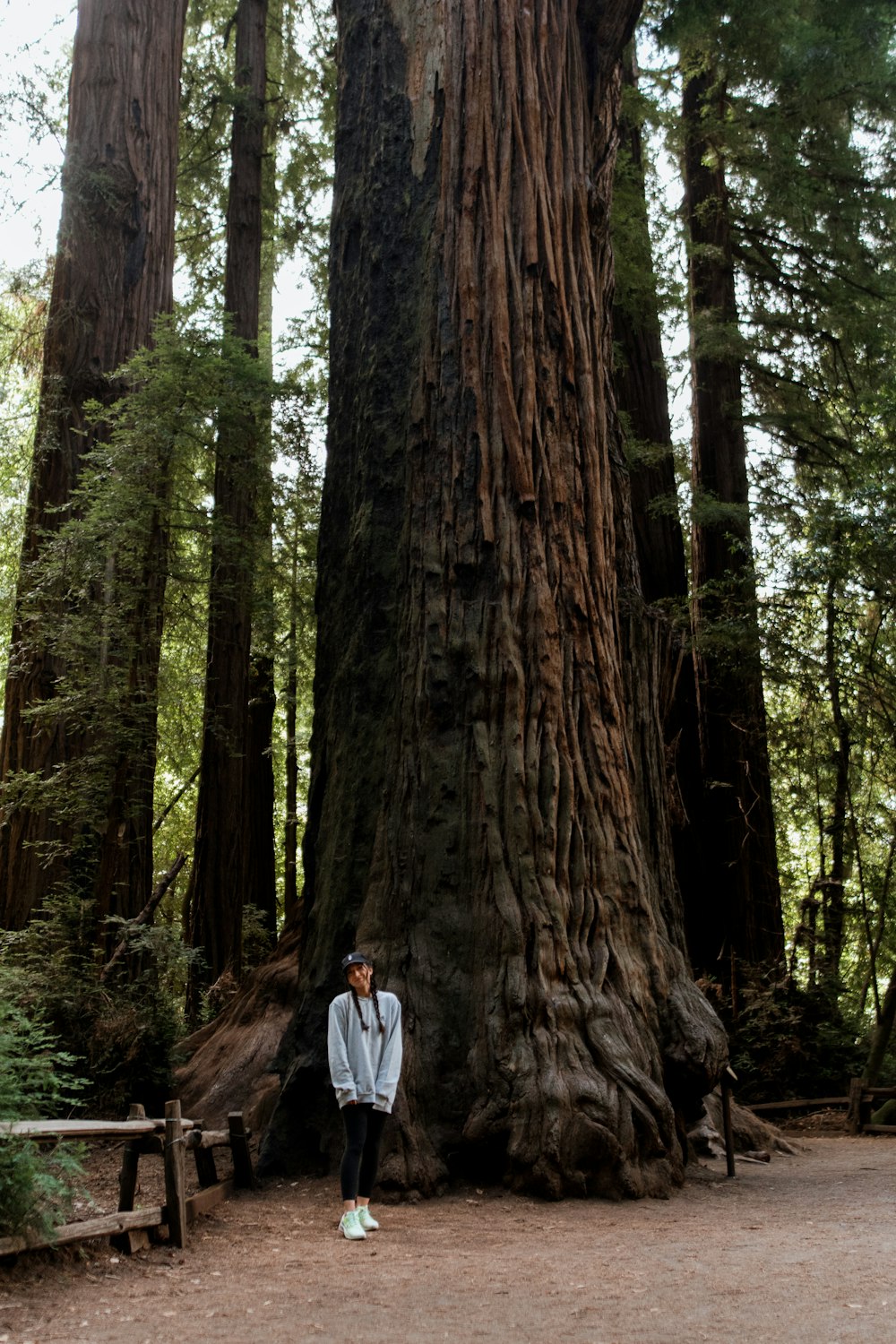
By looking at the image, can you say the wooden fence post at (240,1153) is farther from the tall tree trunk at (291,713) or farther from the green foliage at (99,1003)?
the tall tree trunk at (291,713)

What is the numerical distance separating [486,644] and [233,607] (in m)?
6.53

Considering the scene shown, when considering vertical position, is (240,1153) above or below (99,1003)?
below

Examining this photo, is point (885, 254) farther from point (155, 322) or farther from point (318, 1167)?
point (318, 1167)

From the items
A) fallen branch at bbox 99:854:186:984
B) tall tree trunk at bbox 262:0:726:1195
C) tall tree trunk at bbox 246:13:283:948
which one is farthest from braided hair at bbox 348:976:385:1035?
tall tree trunk at bbox 246:13:283:948

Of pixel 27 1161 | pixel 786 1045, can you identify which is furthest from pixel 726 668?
pixel 27 1161

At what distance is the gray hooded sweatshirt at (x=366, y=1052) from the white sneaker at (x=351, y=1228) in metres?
0.50

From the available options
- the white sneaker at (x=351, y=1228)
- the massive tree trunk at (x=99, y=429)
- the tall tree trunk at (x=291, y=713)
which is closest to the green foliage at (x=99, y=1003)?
the massive tree trunk at (x=99, y=429)

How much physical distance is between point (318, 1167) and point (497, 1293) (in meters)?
2.79

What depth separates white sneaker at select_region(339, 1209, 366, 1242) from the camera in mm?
5629

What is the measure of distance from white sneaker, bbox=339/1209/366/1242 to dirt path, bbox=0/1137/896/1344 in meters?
0.05

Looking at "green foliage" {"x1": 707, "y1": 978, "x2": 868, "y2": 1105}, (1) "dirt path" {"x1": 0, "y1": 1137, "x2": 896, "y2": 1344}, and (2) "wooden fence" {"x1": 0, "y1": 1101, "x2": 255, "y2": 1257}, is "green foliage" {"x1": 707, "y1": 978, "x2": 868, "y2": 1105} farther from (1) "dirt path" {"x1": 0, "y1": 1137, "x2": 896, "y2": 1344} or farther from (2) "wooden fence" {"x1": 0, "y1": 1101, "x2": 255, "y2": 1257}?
(2) "wooden fence" {"x1": 0, "y1": 1101, "x2": 255, "y2": 1257}

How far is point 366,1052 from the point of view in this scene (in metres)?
6.11

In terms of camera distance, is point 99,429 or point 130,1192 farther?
point 99,429

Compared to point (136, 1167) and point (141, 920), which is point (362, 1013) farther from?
point (141, 920)
